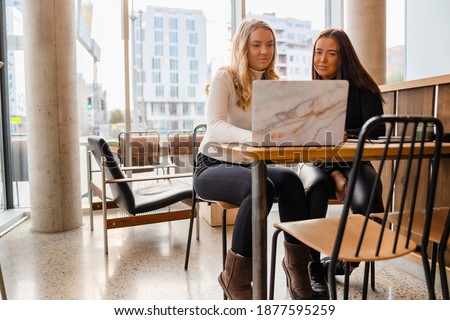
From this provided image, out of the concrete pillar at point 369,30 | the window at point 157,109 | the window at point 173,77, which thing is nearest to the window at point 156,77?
the window at point 173,77

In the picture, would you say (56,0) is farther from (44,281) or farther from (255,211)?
(255,211)

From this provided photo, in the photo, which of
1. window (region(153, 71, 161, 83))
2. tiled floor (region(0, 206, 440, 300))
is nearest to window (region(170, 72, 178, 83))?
window (region(153, 71, 161, 83))

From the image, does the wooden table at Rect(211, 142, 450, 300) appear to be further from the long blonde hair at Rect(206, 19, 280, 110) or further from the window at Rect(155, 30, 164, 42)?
the window at Rect(155, 30, 164, 42)

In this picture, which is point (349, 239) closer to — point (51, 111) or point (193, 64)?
point (51, 111)

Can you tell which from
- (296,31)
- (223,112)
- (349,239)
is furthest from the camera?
(296,31)

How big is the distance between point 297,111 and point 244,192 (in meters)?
0.48

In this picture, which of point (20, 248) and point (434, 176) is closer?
point (434, 176)

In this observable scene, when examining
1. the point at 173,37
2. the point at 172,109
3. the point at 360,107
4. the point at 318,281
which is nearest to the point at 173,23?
Answer: the point at 173,37

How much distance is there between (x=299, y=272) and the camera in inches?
61.4

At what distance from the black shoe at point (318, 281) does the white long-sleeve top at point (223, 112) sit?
0.74 metres

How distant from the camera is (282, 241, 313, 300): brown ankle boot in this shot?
155 cm

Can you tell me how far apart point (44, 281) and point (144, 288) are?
1.96 feet
